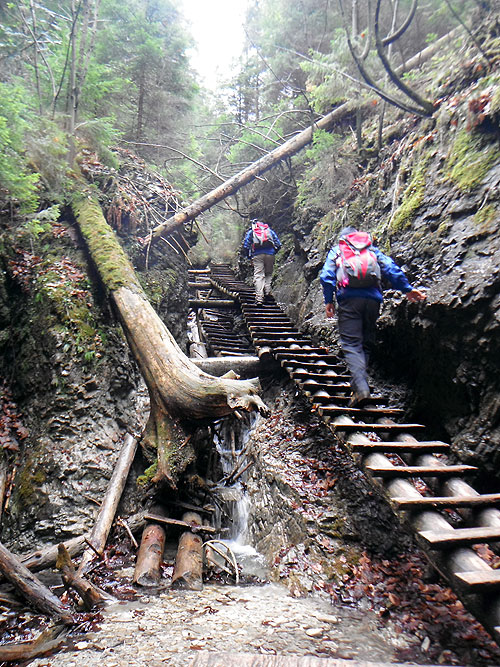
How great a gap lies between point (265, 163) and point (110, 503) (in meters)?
11.0

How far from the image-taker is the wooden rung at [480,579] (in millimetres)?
2070

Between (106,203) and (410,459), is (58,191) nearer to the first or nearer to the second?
(106,203)

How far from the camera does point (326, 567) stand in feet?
11.7

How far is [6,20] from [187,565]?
39.9 ft

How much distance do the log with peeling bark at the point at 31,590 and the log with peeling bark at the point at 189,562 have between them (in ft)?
3.17

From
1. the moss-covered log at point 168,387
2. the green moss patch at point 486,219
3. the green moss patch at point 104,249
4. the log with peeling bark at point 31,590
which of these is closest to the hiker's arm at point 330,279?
the moss-covered log at point 168,387

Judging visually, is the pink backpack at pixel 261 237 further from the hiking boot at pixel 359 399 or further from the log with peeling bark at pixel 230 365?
the hiking boot at pixel 359 399

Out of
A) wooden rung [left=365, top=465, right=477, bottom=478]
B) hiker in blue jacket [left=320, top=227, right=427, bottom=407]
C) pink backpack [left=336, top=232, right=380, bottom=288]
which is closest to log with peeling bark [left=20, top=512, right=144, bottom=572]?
wooden rung [left=365, top=465, right=477, bottom=478]

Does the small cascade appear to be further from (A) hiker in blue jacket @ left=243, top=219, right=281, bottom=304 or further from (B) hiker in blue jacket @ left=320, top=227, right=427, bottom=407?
(A) hiker in blue jacket @ left=243, top=219, right=281, bottom=304

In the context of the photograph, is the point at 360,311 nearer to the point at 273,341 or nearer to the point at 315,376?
the point at 315,376

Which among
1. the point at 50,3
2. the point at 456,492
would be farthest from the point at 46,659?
the point at 50,3

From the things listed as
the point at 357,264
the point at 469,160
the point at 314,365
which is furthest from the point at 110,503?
the point at 469,160

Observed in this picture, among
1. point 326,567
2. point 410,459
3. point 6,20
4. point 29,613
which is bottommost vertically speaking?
point 326,567

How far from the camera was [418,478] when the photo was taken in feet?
14.1
